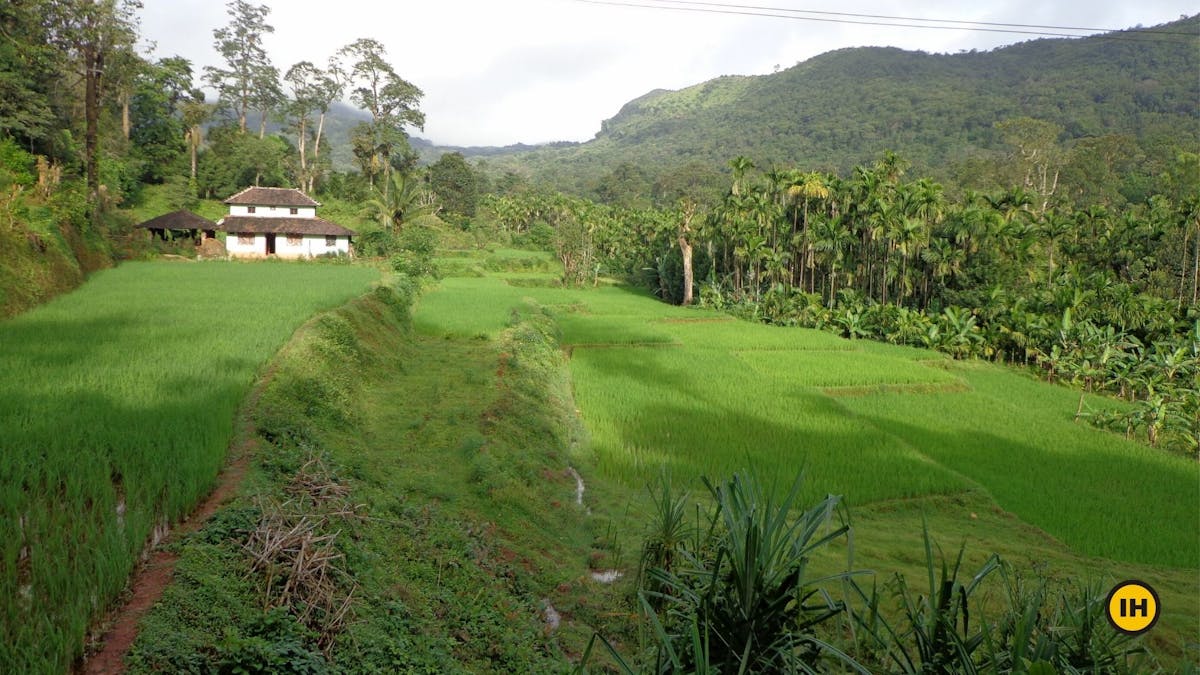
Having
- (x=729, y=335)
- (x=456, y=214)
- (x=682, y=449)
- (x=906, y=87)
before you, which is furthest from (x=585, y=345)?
(x=906, y=87)

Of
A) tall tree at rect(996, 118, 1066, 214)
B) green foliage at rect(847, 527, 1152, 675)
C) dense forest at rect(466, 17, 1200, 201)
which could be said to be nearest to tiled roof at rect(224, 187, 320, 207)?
green foliage at rect(847, 527, 1152, 675)

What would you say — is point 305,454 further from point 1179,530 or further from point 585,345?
point 585,345

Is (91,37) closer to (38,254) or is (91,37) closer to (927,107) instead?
(38,254)

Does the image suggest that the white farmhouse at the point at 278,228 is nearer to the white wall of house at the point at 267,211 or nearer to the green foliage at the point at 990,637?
the white wall of house at the point at 267,211

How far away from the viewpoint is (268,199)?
3159 centimetres

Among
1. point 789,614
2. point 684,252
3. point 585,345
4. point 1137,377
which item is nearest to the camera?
point 789,614

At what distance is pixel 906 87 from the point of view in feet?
421

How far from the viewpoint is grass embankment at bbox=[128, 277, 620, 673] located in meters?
3.31

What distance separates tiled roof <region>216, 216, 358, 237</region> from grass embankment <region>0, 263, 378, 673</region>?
20.4m

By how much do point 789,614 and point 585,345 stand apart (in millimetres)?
16048

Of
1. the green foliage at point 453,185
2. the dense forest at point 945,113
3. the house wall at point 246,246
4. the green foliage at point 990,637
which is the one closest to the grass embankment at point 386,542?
the green foliage at point 990,637

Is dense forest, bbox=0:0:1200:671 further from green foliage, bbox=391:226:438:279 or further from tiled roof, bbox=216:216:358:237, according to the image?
tiled roof, bbox=216:216:358:237

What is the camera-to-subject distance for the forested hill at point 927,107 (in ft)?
282

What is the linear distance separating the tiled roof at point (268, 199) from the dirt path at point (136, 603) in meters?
31.0
